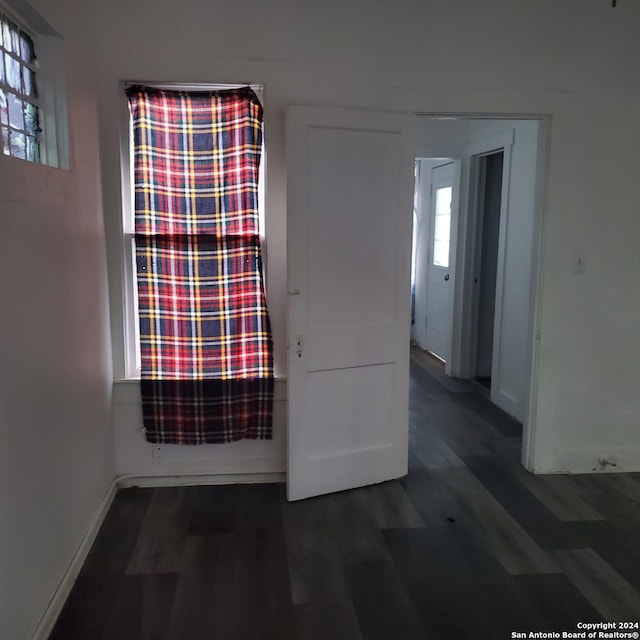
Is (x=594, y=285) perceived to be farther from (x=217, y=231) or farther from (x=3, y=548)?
(x=3, y=548)

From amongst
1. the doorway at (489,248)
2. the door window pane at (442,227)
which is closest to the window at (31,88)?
the doorway at (489,248)

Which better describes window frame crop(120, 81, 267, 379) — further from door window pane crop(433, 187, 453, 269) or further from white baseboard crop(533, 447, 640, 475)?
door window pane crop(433, 187, 453, 269)

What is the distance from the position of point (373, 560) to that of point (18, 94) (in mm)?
2430

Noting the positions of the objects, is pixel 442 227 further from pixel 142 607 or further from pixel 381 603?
pixel 142 607

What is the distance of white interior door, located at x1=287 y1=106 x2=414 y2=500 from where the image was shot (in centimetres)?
318

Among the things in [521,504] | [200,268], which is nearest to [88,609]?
[200,268]

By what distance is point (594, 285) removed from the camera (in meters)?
3.59

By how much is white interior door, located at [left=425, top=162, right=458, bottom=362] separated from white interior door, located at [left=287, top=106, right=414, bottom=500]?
9.03 feet

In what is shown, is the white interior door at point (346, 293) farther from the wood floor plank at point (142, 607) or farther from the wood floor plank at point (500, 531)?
the wood floor plank at point (142, 607)

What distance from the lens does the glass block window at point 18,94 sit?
2203 millimetres

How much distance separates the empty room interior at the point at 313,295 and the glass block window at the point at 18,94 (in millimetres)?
51

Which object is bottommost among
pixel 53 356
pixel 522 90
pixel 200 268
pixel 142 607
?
pixel 142 607

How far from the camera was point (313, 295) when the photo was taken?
324 cm

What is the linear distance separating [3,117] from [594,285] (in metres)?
3.13
